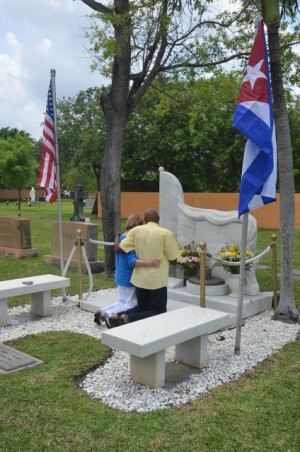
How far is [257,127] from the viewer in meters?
5.03

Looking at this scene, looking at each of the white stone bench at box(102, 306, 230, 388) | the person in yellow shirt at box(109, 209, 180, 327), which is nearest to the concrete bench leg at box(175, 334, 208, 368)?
the white stone bench at box(102, 306, 230, 388)

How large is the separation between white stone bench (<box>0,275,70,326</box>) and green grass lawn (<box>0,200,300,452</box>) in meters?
1.76

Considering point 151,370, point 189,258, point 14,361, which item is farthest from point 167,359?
point 189,258

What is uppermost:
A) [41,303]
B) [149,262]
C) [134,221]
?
[134,221]

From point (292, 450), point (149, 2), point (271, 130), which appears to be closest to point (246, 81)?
point (271, 130)

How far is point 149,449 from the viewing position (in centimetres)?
345

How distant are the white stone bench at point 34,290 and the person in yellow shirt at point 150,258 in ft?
5.28

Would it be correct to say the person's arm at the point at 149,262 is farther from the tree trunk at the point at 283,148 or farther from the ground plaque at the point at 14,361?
the tree trunk at the point at 283,148

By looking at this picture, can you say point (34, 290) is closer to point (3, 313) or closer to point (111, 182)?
point (3, 313)

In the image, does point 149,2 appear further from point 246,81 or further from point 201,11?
point 246,81

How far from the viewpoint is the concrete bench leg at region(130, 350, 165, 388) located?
15.0ft

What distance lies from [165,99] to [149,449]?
10.7 meters

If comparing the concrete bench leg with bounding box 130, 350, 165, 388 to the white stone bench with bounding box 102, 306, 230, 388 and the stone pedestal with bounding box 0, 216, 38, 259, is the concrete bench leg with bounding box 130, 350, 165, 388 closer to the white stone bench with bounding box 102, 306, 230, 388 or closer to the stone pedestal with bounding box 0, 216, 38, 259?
the white stone bench with bounding box 102, 306, 230, 388

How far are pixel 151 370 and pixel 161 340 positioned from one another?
0.35 metres
